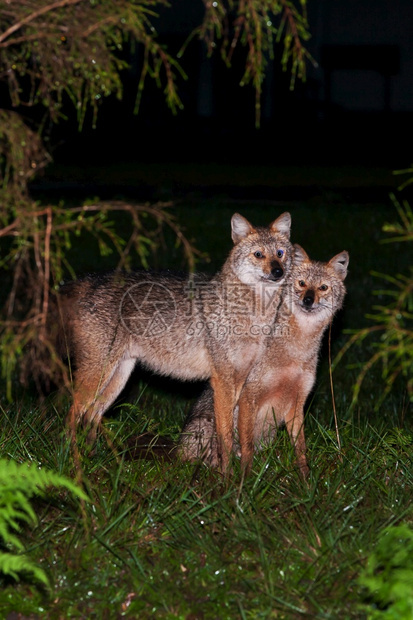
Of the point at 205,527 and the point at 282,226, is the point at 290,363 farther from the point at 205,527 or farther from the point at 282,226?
the point at 205,527

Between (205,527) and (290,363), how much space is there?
1.91 meters

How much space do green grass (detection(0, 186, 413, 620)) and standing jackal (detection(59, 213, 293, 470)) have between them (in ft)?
1.31

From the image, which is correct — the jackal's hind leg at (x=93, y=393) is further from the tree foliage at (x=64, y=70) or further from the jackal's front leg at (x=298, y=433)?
the tree foliage at (x=64, y=70)

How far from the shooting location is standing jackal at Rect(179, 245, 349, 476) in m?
6.18

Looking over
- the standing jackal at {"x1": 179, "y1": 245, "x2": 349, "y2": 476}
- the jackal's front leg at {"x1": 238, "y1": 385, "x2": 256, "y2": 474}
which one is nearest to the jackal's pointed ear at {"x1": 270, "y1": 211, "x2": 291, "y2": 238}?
the standing jackal at {"x1": 179, "y1": 245, "x2": 349, "y2": 476}

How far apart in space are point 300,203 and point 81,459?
62.3 ft

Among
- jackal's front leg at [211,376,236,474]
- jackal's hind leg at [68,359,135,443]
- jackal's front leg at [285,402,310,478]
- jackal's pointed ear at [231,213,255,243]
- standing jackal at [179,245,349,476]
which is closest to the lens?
jackal's front leg at [285,402,310,478]

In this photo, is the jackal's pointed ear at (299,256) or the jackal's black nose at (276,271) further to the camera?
the jackal's pointed ear at (299,256)

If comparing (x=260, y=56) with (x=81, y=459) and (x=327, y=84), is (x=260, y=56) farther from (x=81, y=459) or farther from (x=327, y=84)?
(x=327, y=84)

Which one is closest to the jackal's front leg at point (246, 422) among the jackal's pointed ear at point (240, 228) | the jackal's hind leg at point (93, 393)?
the jackal's hind leg at point (93, 393)

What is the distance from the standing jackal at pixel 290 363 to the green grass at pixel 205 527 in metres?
0.32

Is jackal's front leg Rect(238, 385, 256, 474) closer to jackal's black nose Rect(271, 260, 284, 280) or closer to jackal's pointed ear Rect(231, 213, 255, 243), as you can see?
jackal's black nose Rect(271, 260, 284, 280)

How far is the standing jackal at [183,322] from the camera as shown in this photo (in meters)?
6.18

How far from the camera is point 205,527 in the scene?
15.2ft
